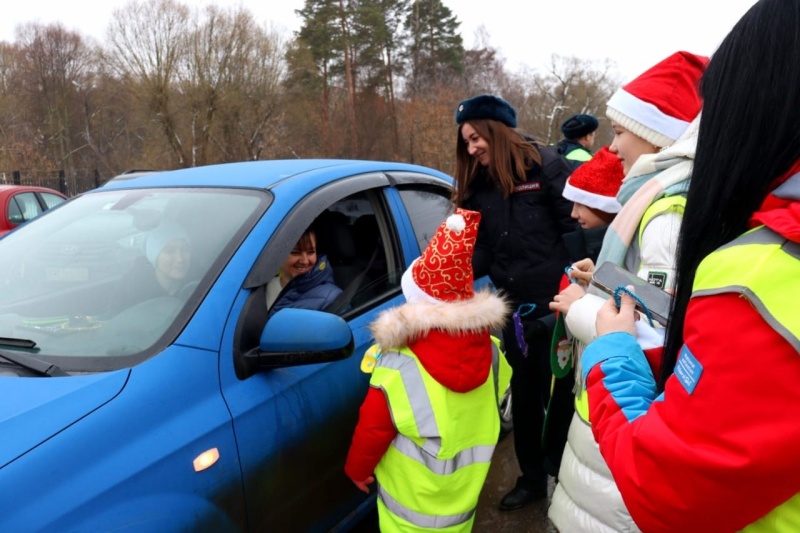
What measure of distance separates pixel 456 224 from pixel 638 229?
0.60 m

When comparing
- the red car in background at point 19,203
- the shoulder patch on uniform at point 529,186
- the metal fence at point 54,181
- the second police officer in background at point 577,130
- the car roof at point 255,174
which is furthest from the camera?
the metal fence at point 54,181

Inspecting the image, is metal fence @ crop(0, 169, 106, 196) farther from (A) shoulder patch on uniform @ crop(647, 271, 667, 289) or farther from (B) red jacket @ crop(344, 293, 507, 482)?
(A) shoulder patch on uniform @ crop(647, 271, 667, 289)

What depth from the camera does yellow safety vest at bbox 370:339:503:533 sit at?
1.84 metres

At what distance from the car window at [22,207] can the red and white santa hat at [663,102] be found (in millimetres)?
8067

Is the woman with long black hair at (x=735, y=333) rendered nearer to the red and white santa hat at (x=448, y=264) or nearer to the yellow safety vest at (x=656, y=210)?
the yellow safety vest at (x=656, y=210)

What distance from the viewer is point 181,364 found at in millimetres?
1525

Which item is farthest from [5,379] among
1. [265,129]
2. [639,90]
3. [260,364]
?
[265,129]

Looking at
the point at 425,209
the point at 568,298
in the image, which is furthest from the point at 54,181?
the point at 568,298

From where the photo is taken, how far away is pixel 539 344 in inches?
111

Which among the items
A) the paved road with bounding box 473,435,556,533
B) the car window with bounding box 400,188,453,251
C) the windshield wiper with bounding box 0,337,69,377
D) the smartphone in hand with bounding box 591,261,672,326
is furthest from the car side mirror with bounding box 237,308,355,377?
the paved road with bounding box 473,435,556,533

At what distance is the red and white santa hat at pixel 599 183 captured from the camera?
2289 millimetres

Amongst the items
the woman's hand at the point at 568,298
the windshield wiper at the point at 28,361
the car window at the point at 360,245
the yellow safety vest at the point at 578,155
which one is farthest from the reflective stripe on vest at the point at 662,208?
the yellow safety vest at the point at 578,155

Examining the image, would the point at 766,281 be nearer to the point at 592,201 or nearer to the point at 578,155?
the point at 592,201

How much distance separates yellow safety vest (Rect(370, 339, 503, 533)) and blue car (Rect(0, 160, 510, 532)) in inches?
8.0
